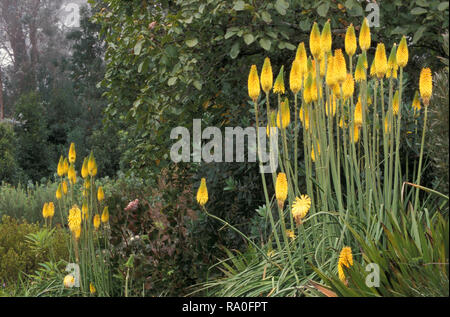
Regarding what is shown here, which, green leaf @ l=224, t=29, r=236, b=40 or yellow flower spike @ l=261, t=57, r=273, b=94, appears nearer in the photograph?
yellow flower spike @ l=261, t=57, r=273, b=94

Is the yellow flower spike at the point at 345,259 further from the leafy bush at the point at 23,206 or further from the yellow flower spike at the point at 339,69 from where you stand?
the leafy bush at the point at 23,206

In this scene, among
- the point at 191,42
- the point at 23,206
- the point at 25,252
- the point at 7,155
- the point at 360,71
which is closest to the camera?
the point at 360,71

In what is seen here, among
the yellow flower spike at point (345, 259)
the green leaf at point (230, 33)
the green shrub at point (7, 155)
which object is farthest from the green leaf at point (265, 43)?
the green shrub at point (7, 155)

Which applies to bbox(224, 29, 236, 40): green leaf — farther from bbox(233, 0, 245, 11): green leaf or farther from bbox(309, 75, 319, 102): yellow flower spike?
bbox(309, 75, 319, 102): yellow flower spike

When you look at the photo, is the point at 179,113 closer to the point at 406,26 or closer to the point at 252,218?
the point at 252,218

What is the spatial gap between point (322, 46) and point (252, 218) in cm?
151

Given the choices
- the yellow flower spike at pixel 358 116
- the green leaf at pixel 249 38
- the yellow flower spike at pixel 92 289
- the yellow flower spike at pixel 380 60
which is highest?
the green leaf at pixel 249 38

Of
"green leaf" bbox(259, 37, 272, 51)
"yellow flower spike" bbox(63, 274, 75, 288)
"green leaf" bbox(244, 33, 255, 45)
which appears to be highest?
"green leaf" bbox(244, 33, 255, 45)

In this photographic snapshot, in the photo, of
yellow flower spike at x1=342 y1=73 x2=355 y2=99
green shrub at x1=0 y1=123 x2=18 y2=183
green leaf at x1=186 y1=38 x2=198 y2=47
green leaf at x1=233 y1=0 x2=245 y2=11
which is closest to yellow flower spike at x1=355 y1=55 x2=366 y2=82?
yellow flower spike at x1=342 y1=73 x2=355 y2=99

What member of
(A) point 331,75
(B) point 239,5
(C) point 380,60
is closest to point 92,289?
(A) point 331,75

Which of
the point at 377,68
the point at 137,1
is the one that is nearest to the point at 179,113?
the point at 137,1

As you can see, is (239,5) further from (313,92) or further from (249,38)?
(313,92)
